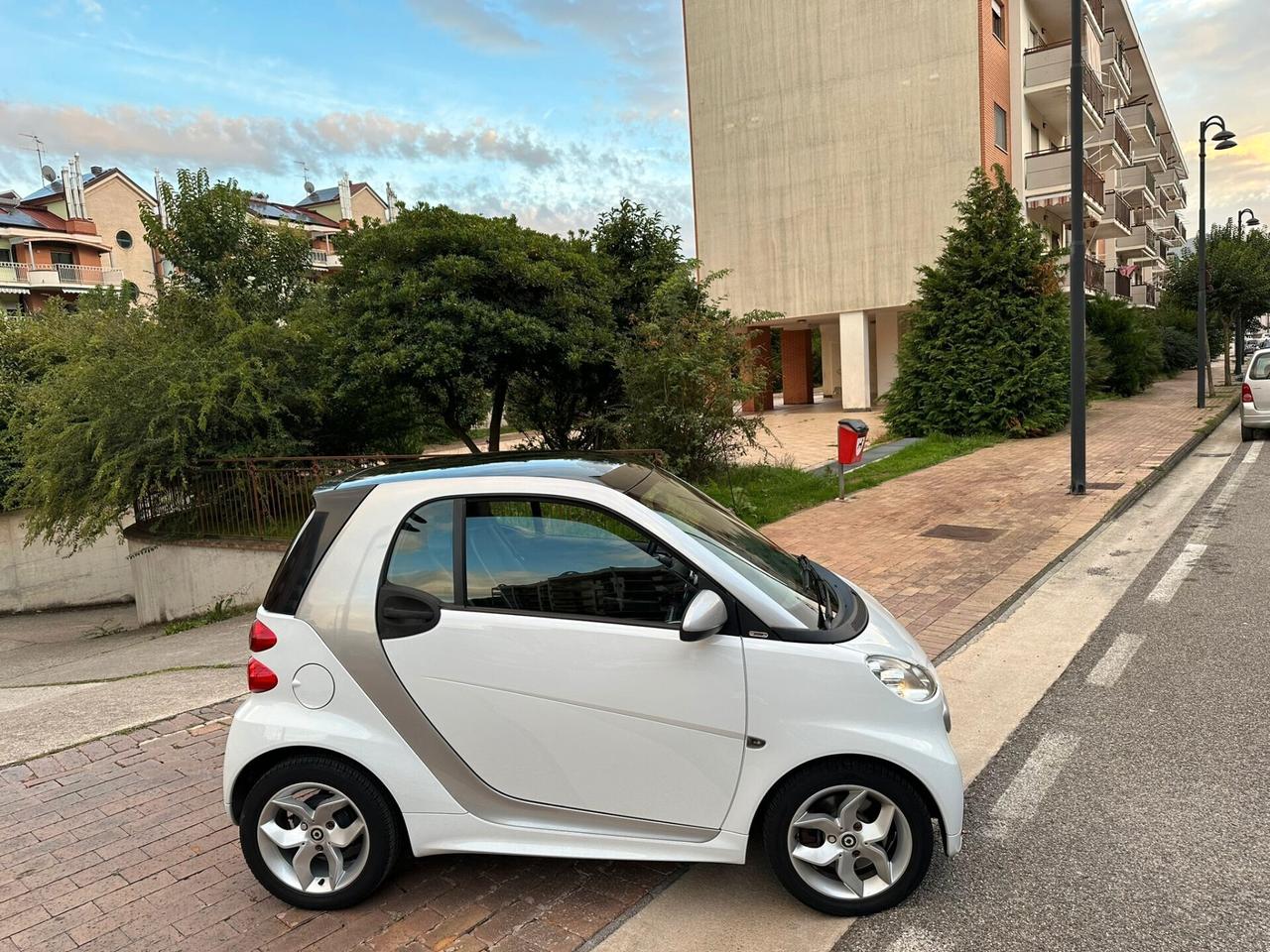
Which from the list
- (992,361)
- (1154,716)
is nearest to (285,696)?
(1154,716)

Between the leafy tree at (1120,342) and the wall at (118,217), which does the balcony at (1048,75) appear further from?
the wall at (118,217)

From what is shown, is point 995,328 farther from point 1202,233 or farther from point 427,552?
point 427,552

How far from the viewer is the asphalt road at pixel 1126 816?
2.76m

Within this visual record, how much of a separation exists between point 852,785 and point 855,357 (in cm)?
2762

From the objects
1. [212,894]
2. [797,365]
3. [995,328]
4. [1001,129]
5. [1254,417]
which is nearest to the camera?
[212,894]

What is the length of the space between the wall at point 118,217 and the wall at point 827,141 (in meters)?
35.6

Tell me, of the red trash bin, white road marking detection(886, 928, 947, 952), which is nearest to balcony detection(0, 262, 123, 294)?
the red trash bin

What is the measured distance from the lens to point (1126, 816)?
3.43m

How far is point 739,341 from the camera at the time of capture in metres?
11.5

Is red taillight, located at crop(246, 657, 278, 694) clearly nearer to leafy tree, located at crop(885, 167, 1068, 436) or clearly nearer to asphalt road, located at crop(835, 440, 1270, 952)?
asphalt road, located at crop(835, 440, 1270, 952)

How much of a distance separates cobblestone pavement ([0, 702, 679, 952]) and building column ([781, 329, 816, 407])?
32959mm

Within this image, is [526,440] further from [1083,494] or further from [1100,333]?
[1100,333]

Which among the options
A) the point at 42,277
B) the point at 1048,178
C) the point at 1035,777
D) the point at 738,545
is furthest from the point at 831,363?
the point at 42,277

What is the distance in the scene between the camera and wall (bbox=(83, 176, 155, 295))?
4903 centimetres
